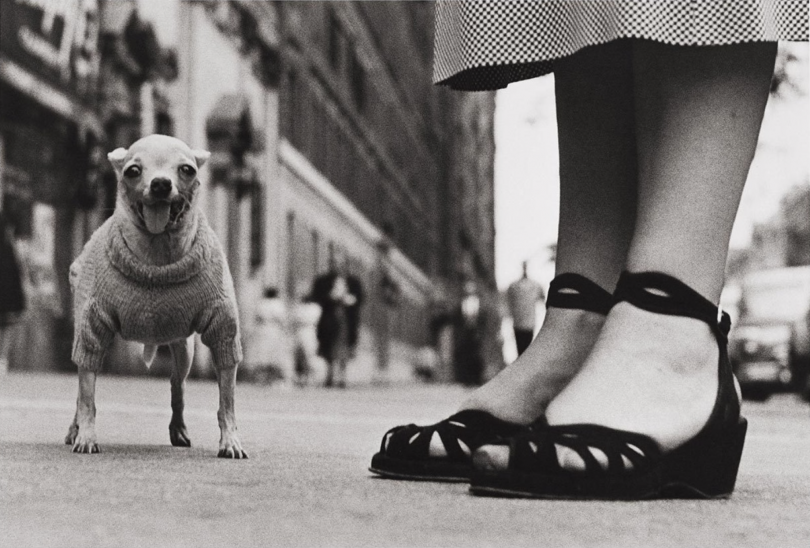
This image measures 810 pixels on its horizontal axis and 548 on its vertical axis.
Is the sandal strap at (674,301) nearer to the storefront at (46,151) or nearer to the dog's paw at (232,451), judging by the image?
the dog's paw at (232,451)

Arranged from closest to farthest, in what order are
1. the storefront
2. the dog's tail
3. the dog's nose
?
the dog's nose → the dog's tail → the storefront

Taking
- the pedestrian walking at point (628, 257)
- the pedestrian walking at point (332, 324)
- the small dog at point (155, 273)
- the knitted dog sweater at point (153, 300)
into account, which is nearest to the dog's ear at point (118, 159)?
the small dog at point (155, 273)

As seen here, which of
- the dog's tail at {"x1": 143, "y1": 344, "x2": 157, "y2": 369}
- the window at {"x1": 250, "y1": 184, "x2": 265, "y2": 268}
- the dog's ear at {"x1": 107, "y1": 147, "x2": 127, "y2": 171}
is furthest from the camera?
the window at {"x1": 250, "y1": 184, "x2": 265, "y2": 268}

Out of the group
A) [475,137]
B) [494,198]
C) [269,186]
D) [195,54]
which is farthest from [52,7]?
[494,198]

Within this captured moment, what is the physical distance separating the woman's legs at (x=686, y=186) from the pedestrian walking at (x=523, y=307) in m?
11.2

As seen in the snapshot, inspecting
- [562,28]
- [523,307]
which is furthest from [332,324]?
[562,28]

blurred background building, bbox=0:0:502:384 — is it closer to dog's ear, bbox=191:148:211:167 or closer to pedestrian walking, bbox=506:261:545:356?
dog's ear, bbox=191:148:211:167

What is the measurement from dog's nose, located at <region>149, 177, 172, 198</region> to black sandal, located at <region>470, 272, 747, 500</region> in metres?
1.09

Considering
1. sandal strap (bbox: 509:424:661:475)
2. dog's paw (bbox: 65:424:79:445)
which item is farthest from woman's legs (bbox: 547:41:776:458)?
dog's paw (bbox: 65:424:79:445)

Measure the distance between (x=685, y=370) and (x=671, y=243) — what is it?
0.22 metres

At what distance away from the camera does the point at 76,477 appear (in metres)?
2.36

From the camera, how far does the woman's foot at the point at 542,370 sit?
8.35ft

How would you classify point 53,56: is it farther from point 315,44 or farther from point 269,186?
point 315,44

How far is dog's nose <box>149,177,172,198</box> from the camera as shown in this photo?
3.05m
